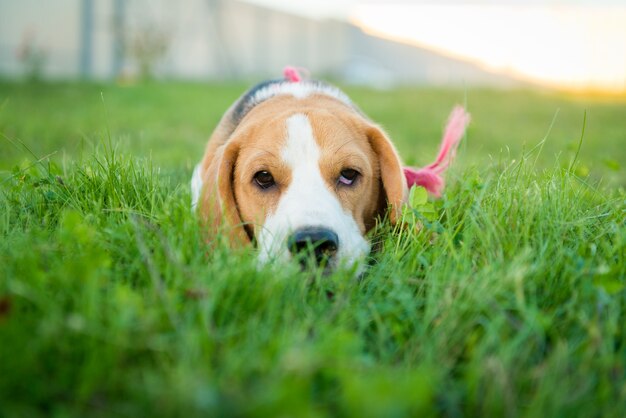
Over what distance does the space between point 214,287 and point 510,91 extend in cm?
1551

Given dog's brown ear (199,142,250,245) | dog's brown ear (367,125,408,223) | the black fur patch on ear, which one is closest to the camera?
dog's brown ear (199,142,250,245)

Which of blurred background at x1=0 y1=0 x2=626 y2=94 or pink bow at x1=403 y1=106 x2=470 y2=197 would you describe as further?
blurred background at x1=0 y1=0 x2=626 y2=94

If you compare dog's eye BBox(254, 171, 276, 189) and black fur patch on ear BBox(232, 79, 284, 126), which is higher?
black fur patch on ear BBox(232, 79, 284, 126)

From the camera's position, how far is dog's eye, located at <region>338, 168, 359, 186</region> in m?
3.40

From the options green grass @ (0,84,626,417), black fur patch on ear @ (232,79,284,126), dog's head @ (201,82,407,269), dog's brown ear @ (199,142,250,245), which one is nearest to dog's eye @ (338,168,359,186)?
dog's head @ (201,82,407,269)

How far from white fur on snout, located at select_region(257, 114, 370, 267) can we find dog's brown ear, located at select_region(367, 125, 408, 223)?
1.07ft

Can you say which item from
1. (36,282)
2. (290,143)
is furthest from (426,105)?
(36,282)

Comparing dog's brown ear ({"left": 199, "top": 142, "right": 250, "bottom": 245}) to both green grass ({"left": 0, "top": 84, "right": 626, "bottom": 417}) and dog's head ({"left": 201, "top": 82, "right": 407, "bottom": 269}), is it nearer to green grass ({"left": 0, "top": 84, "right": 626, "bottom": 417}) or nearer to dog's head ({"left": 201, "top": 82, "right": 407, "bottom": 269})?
dog's head ({"left": 201, "top": 82, "right": 407, "bottom": 269})

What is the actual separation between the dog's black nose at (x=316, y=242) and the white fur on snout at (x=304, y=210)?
31mm

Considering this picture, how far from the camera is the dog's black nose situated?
2.71 metres

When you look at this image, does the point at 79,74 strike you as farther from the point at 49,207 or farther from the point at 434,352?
the point at 434,352

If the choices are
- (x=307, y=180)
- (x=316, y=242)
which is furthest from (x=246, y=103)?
(x=316, y=242)

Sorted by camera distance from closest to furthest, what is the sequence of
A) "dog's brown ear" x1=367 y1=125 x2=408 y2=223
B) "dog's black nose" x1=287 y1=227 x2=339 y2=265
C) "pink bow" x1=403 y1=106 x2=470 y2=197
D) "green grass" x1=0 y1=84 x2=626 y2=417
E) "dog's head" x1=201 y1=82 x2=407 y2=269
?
"green grass" x1=0 y1=84 x2=626 y2=417, "dog's black nose" x1=287 y1=227 x2=339 y2=265, "dog's head" x1=201 y1=82 x2=407 y2=269, "dog's brown ear" x1=367 y1=125 x2=408 y2=223, "pink bow" x1=403 y1=106 x2=470 y2=197

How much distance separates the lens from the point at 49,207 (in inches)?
117
